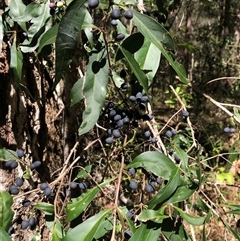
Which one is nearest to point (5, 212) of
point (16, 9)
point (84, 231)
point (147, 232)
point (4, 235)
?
point (4, 235)

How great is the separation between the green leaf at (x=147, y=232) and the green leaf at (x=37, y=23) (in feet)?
1.67

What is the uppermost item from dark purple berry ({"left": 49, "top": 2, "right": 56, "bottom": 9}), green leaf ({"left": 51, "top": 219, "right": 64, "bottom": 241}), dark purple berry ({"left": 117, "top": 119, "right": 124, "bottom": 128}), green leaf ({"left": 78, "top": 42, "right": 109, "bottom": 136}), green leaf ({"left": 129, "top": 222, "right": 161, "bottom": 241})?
dark purple berry ({"left": 49, "top": 2, "right": 56, "bottom": 9})

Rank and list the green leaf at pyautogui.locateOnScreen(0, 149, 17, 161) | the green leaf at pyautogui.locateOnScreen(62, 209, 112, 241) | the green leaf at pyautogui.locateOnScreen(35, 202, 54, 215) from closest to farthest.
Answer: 1. the green leaf at pyautogui.locateOnScreen(62, 209, 112, 241)
2. the green leaf at pyautogui.locateOnScreen(35, 202, 54, 215)
3. the green leaf at pyautogui.locateOnScreen(0, 149, 17, 161)

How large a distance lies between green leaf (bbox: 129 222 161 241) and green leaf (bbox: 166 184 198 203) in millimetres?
61

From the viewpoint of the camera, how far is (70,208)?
0.87 metres

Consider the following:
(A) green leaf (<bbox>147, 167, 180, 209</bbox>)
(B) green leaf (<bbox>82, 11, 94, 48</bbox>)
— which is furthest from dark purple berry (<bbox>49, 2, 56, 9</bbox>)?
(A) green leaf (<bbox>147, 167, 180, 209</bbox>)

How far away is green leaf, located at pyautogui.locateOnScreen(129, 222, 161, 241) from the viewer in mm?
787

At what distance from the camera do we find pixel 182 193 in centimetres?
84

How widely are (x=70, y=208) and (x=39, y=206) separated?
0.07 m

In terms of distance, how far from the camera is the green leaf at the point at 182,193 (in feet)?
2.71

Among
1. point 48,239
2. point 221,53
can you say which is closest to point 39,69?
point 48,239

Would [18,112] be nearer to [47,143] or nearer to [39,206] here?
[47,143]

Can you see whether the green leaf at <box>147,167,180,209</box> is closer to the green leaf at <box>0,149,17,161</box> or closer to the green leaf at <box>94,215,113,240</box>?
the green leaf at <box>94,215,113,240</box>

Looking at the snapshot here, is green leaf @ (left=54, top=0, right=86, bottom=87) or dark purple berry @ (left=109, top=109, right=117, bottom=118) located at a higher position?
green leaf @ (left=54, top=0, right=86, bottom=87)
